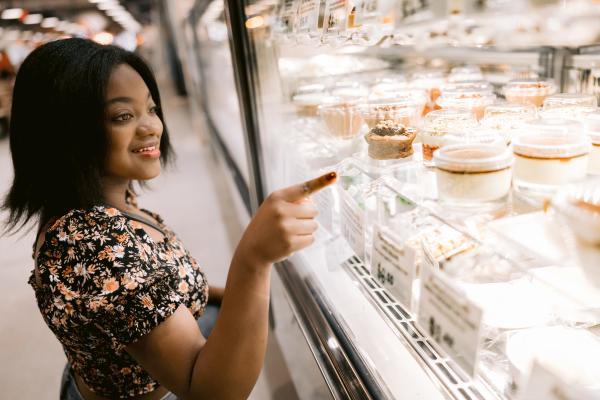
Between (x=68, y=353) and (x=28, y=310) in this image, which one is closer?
(x=68, y=353)

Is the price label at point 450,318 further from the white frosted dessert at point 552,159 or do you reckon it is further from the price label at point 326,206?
the price label at point 326,206

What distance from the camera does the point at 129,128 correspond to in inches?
44.5

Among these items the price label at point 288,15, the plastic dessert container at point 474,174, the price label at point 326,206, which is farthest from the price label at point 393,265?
the price label at point 288,15

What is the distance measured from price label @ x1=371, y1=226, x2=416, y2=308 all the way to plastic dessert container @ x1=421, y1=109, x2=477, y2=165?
0.23 metres

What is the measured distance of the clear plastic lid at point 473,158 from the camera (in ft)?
2.51

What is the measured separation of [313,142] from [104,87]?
2.69ft

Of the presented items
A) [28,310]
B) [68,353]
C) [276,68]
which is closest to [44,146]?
[68,353]

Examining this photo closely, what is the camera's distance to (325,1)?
1.20 m

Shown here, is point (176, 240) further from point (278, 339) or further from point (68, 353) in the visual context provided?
point (278, 339)

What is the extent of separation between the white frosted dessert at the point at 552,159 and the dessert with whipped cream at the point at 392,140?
14.4 inches

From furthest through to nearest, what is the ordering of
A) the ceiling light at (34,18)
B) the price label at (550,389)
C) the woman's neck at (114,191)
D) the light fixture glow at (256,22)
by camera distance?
1. the ceiling light at (34,18)
2. the light fixture glow at (256,22)
3. the woman's neck at (114,191)
4. the price label at (550,389)

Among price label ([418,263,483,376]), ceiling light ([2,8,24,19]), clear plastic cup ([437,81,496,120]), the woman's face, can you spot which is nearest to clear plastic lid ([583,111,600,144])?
clear plastic cup ([437,81,496,120])

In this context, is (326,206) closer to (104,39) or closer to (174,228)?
(104,39)

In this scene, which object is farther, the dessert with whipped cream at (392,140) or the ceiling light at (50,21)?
the ceiling light at (50,21)
